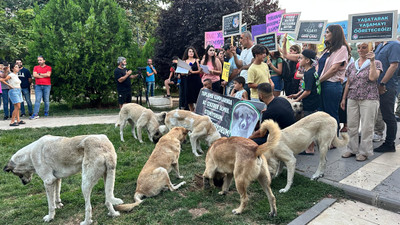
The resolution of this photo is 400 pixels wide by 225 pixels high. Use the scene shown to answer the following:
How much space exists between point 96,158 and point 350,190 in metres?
3.87

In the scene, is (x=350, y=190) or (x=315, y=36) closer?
(x=350, y=190)

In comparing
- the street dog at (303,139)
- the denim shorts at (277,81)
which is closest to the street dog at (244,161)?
the street dog at (303,139)

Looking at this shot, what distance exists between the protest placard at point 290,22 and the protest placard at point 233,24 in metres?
1.41

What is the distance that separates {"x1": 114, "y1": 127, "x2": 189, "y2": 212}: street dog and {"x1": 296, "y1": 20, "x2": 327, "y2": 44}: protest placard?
15.8 feet

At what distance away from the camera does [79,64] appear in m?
12.5

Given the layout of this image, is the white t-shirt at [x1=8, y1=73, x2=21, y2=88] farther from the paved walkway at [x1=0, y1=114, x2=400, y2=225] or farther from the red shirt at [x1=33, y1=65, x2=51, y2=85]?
the paved walkway at [x1=0, y1=114, x2=400, y2=225]

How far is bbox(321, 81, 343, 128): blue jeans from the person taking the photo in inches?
221

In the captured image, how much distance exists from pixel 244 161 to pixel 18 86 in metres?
10.0

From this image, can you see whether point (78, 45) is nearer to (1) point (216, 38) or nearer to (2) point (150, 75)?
(2) point (150, 75)

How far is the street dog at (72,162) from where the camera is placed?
343cm

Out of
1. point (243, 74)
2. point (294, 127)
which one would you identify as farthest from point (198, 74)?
point (294, 127)

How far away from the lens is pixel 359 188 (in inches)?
162

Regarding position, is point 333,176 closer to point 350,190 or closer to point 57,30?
point 350,190

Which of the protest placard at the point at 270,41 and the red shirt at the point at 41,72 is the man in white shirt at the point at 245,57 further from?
the red shirt at the point at 41,72
